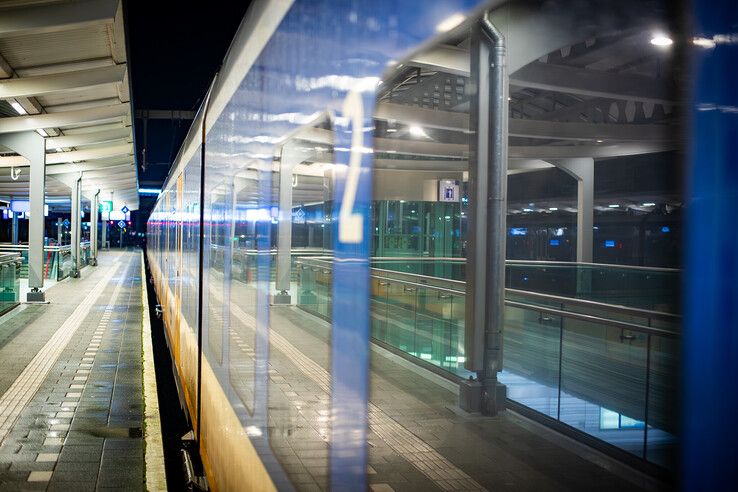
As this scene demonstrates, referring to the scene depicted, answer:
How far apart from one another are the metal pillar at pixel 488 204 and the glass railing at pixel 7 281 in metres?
17.1

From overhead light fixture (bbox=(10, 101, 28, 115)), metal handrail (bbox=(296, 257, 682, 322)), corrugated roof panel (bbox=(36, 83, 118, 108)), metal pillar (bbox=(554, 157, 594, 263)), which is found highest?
corrugated roof panel (bbox=(36, 83, 118, 108))

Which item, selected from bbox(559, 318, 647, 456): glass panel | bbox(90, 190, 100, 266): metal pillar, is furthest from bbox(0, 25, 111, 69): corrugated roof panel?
bbox(90, 190, 100, 266): metal pillar

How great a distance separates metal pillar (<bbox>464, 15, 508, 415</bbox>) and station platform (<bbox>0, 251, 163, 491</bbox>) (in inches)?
209

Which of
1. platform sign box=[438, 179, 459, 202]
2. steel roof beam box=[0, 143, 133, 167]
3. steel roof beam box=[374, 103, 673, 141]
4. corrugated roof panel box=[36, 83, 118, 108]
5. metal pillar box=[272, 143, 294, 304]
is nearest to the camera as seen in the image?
steel roof beam box=[374, 103, 673, 141]

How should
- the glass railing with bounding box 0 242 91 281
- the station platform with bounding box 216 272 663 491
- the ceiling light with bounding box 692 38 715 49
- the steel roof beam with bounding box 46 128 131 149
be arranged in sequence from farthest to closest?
the glass railing with bounding box 0 242 91 281 → the steel roof beam with bounding box 46 128 131 149 → the station platform with bounding box 216 272 663 491 → the ceiling light with bounding box 692 38 715 49

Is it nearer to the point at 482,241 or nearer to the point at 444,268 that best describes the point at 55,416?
the point at 444,268

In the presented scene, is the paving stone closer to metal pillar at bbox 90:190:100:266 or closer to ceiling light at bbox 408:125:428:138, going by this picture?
ceiling light at bbox 408:125:428:138

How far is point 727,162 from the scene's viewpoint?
961 millimetres

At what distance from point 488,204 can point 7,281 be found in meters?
→ 17.9

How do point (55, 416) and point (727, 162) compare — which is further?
point (55, 416)

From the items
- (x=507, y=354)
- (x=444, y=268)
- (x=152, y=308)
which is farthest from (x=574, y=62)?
(x=152, y=308)

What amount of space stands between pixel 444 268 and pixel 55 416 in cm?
739

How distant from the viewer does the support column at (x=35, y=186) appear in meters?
18.1

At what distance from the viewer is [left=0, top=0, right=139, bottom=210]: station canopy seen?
34.5 ft
